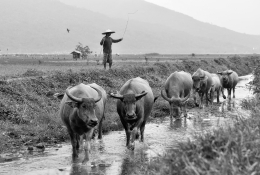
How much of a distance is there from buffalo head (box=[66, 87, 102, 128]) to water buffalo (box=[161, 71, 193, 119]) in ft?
19.3

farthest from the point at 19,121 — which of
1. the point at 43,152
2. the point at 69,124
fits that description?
the point at 69,124

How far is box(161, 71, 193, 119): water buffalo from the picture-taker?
15562 millimetres

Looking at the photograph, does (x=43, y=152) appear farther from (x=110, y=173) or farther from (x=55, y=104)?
(x=55, y=104)

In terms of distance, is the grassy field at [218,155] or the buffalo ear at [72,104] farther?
the buffalo ear at [72,104]

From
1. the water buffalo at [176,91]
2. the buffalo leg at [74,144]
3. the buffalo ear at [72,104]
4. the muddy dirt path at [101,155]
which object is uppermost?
the buffalo ear at [72,104]

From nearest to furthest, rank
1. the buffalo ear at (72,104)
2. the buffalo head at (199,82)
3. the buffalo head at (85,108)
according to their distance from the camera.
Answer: the buffalo head at (85,108)
the buffalo ear at (72,104)
the buffalo head at (199,82)

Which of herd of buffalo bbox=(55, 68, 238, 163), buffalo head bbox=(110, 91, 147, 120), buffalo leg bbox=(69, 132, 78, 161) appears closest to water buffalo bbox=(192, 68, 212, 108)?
herd of buffalo bbox=(55, 68, 238, 163)

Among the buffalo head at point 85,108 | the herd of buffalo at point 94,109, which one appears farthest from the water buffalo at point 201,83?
the buffalo head at point 85,108

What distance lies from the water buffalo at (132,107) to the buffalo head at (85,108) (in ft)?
3.98

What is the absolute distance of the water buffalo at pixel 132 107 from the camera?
428 inches

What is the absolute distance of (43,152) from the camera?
36.5 ft

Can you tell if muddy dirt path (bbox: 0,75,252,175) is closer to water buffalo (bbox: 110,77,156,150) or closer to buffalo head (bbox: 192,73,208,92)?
water buffalo (bbox: 110,77,156,150)

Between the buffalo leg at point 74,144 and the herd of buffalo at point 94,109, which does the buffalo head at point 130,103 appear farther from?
the buffalo leg at point 74,144

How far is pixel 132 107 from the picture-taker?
1084 cm
